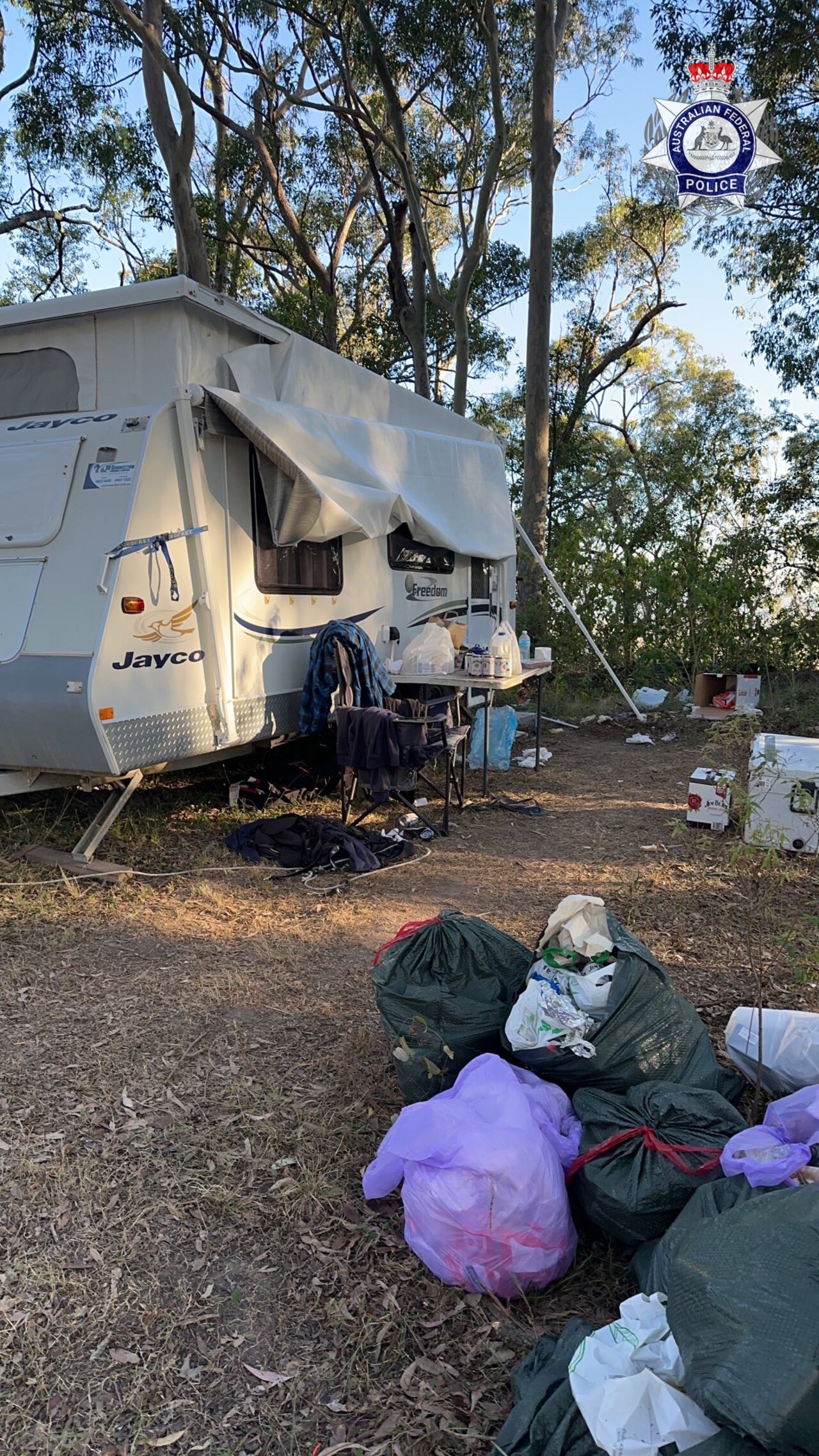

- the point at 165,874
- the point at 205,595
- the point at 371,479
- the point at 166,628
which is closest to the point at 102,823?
the point at 165,874

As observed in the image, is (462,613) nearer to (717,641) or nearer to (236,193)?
(717,641)

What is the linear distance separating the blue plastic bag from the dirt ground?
2891 millimetres

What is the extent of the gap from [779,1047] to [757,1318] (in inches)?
53.9

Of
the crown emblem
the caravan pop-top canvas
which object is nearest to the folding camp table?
the caravan pop-top canvas

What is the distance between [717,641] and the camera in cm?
1207

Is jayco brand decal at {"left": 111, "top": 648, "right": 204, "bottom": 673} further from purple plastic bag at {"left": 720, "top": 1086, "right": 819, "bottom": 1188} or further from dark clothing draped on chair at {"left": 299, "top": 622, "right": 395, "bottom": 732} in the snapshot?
purple plastic bag at {"left": 720, "top": 1086, "right": 819, "bottom": 1188}

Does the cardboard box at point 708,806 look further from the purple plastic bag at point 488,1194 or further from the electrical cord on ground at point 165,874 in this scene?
the purple plastic bag at point 488,1194

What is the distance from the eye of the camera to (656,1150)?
7.25ft

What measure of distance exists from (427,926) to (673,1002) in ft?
2.53

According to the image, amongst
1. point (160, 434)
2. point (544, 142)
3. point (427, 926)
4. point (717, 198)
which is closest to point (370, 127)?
point (544, 142)

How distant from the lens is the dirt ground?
1.97 metres

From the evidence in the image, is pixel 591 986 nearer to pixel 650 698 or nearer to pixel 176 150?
pixel 650 698

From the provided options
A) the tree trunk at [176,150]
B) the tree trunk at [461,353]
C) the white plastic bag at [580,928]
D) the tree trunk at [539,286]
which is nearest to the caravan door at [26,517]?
the white plastic bag at [580,928]

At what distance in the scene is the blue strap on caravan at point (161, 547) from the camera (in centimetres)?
464
